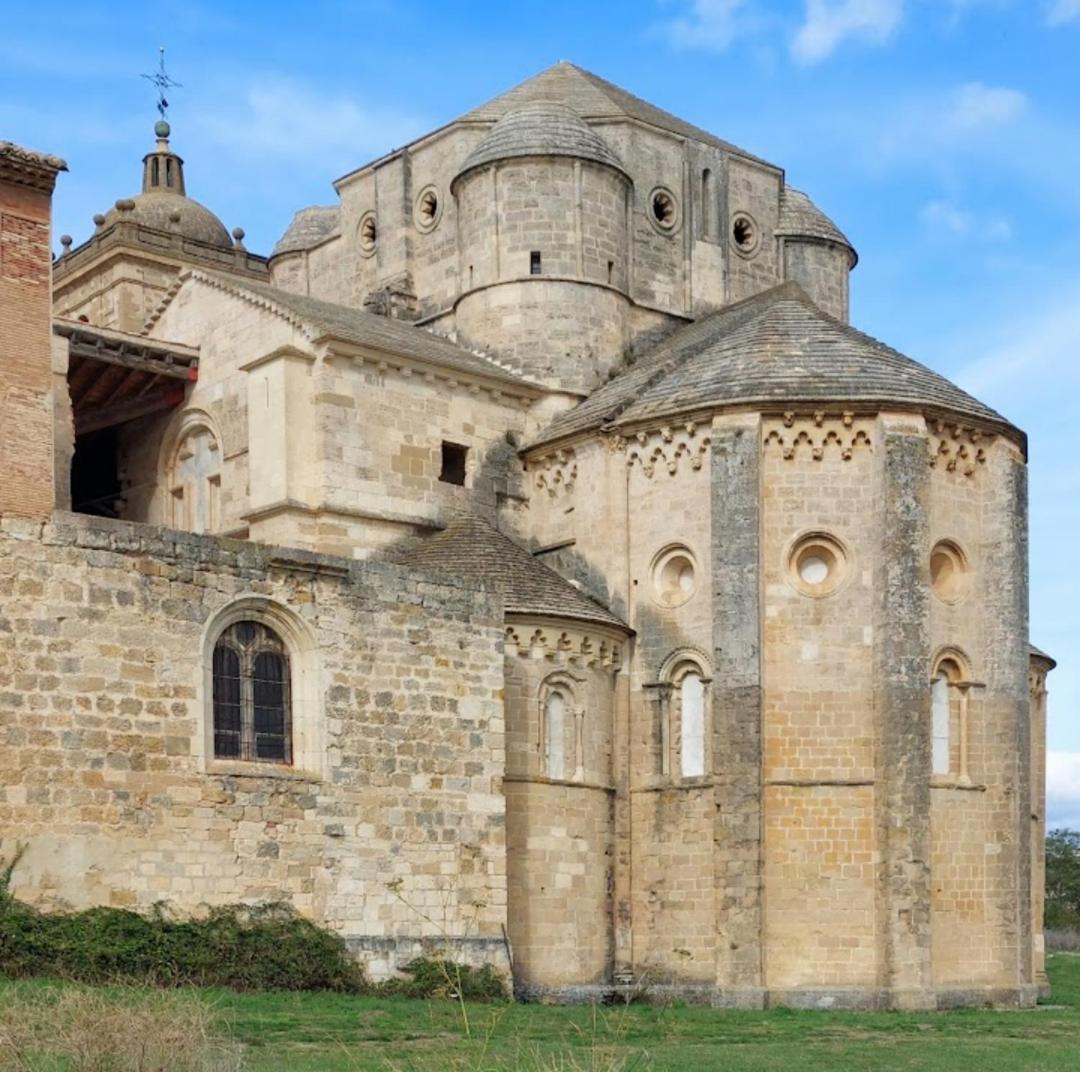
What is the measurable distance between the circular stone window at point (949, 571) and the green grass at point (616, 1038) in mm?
6844

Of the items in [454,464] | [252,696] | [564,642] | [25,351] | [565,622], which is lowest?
[252,696]

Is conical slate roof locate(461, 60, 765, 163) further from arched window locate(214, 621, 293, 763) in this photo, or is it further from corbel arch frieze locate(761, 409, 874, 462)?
arched window locate(214, 621, 293, 763)

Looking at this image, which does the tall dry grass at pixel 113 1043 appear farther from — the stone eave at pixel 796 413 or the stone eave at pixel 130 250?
the stone eave at pixel 130 250

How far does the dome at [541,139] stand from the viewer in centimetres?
3472

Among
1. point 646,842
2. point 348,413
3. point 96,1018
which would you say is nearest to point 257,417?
point 348,413

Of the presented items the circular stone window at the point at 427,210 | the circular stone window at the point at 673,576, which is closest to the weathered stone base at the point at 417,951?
the circular stone window at the point at 673,576

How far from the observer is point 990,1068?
18.3 meters

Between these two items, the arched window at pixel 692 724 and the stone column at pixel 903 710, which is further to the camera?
the arched window at pixel 692 724

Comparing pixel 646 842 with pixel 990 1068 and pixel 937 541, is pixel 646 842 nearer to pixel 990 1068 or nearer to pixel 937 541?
pixel 937 541

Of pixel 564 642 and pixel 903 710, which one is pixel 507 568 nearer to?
pixel 564 642

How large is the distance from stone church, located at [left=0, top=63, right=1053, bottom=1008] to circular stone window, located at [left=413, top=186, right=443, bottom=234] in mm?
91

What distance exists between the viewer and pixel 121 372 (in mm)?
33594

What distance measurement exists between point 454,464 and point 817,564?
22.1 ft

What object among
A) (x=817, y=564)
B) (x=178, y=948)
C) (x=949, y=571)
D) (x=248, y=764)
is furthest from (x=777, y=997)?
(x=178, y=948)
